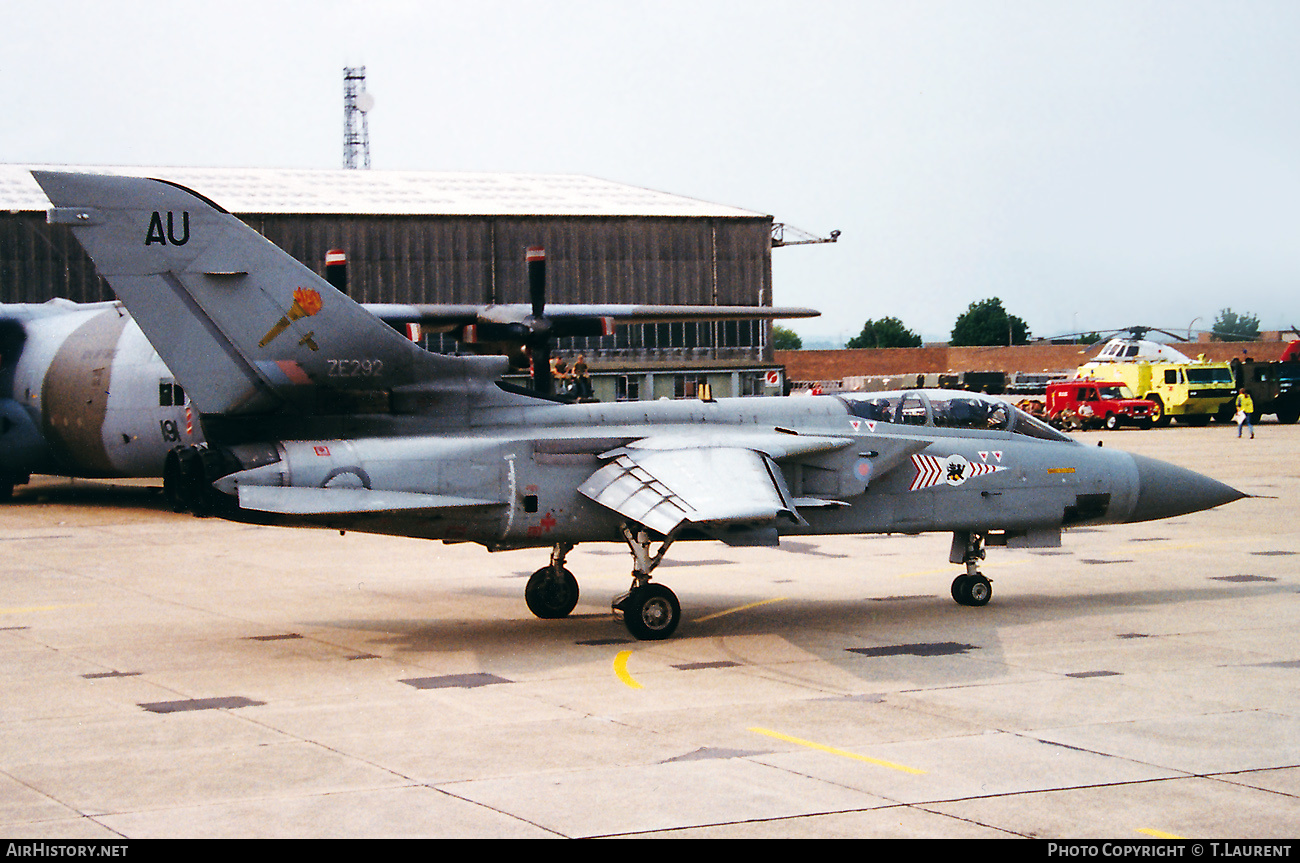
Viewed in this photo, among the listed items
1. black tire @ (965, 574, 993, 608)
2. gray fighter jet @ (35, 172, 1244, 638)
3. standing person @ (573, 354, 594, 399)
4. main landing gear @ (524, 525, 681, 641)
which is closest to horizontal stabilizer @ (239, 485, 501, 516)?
gray fighter jet @ (35, 172, 1244, 638)

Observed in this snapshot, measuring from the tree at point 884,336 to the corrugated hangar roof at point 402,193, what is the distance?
288ft

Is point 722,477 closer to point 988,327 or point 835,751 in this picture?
point 835,751

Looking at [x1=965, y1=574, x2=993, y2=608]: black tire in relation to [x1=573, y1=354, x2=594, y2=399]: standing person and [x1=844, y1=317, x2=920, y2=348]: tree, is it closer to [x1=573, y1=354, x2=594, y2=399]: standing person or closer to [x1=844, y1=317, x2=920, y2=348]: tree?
[x1=573, y1=354, x2=594, y2=399]: standing person

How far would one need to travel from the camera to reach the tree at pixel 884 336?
149 meters

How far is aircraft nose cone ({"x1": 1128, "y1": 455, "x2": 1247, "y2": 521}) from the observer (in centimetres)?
1761

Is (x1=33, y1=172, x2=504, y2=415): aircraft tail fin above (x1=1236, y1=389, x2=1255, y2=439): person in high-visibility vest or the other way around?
above

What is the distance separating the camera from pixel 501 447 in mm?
15070

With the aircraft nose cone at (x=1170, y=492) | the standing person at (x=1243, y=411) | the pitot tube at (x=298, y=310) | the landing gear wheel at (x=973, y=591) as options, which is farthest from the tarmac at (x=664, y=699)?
the standing person at (x=1243, y=411)

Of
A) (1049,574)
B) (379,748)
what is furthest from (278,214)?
(379,748)

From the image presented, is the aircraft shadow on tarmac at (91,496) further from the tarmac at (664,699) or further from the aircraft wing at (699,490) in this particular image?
the aircraft wing at (699,490)

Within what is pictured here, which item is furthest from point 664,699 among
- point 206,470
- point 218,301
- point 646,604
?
point 218,301

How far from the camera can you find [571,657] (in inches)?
558

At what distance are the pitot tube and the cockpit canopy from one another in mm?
6878

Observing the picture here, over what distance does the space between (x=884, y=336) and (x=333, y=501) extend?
138973 mm
